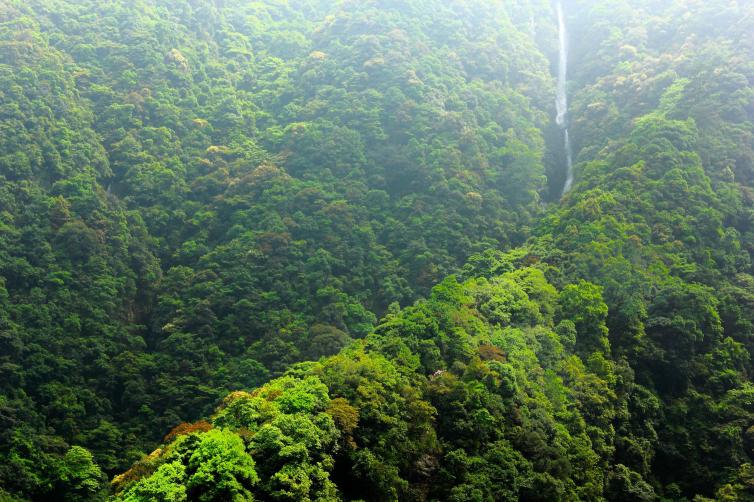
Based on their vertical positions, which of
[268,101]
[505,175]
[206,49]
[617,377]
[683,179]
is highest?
[206,49]

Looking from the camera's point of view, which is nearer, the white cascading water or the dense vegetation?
→ the dense vegetation

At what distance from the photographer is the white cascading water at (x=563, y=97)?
66.9 m

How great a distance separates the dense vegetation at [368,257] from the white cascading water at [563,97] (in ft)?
4.22

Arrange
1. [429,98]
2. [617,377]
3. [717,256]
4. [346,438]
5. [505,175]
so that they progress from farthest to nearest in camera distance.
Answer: [429,98], [505,175], [717,256], [617,377], [346,438]

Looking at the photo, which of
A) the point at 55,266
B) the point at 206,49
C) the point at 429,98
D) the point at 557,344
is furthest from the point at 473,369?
the point at 206,49

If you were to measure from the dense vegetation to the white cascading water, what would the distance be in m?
1.29

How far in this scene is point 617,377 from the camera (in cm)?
3647

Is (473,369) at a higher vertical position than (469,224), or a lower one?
lower

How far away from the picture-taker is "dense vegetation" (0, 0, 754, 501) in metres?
29.6

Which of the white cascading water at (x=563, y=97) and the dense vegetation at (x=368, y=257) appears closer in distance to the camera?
the dense vegetation at (x=368, y=257)

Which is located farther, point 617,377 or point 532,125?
point 532,125

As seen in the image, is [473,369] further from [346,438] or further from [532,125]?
[532,125]

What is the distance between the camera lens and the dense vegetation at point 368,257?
29578mm

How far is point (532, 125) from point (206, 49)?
3274 centimetres
